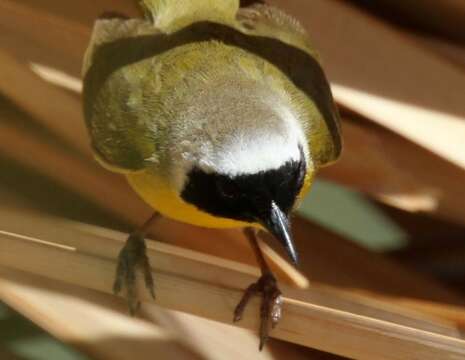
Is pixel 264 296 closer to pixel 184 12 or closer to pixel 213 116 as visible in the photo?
pixel 213 116

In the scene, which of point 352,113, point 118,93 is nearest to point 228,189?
point 118,93

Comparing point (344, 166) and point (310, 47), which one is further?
point (344, 166)

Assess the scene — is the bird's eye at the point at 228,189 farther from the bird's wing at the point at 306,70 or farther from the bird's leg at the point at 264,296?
the bird's wing at the point at 306,70

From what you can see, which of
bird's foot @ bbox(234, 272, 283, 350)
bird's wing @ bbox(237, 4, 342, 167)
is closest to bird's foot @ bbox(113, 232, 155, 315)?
bird's foot @ bbox(234, 272, 283, 350)

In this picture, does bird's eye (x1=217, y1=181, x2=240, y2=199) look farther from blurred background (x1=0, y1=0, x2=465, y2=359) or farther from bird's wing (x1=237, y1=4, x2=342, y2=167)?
blurred background (x1=0, y1=0, x2=465, y2=359)

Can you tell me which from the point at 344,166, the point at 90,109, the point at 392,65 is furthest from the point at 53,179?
the point at 392,65

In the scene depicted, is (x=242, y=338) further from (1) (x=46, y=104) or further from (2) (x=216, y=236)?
(1) (x=46, y=104)

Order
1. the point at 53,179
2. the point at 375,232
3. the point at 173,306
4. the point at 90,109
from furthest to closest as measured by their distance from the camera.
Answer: the point at 375,232
the point at 53,179
the point at 90,109
the point at 173,306
